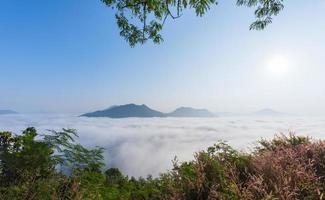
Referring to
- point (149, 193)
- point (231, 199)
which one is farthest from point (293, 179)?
point (149, 193)

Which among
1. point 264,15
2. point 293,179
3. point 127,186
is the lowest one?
point 127,186

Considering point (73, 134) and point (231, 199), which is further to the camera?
point (73, 134)

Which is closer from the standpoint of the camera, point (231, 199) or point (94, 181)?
point (231, 199)

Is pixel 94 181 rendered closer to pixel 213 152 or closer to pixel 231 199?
pixel 213 152

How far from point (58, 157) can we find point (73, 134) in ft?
2.09

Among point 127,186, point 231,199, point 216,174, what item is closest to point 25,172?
point 127,186

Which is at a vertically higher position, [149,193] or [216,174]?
[216,174]

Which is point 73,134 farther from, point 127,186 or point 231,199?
point 231,199

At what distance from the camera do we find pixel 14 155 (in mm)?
6906

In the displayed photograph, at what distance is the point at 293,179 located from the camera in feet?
11.9

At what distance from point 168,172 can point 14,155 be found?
3506 millimetres

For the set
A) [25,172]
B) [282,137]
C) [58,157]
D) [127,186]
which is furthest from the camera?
[282,137]

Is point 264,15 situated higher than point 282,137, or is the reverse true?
point 264,15

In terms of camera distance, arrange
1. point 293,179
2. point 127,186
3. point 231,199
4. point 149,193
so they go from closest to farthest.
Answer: point 293,179 → point 231,199 → point 149,193 → point 127,186
